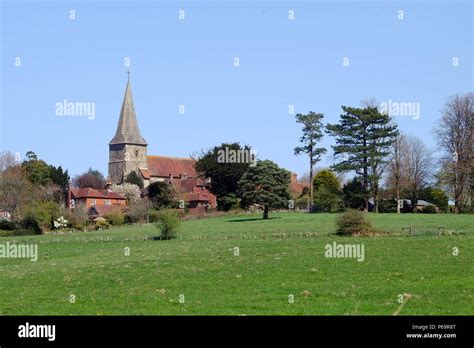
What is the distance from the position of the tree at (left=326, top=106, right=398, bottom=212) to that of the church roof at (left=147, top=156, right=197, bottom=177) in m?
68.5

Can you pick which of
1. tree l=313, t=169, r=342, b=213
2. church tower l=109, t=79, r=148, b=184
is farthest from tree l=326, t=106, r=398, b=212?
church tower l=109, t=79, r=148, b=184

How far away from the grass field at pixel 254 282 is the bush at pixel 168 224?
13.7m

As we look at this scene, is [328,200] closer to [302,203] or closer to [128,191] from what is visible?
[302,203]

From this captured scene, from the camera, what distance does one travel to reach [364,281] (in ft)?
77.8

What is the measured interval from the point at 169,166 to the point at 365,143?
7537cm

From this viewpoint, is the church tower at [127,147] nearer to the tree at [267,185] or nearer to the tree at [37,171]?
the tree at [37,171]

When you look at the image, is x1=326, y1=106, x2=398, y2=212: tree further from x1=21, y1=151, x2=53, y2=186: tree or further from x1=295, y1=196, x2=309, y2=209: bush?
x1=21, y1=151, x2=53, y2=186: tree

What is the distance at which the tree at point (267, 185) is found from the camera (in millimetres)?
81438

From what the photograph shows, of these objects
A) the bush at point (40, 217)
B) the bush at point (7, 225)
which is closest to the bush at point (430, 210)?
the bush at point (40, 217)

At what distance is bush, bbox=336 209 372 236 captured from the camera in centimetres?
4909

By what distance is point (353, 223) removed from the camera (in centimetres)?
4916

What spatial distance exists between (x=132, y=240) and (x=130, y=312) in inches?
1495

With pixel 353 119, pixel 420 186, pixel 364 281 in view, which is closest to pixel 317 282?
pixel 364 281

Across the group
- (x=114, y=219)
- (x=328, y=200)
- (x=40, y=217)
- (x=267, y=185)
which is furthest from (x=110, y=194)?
(x=267, y=185)
